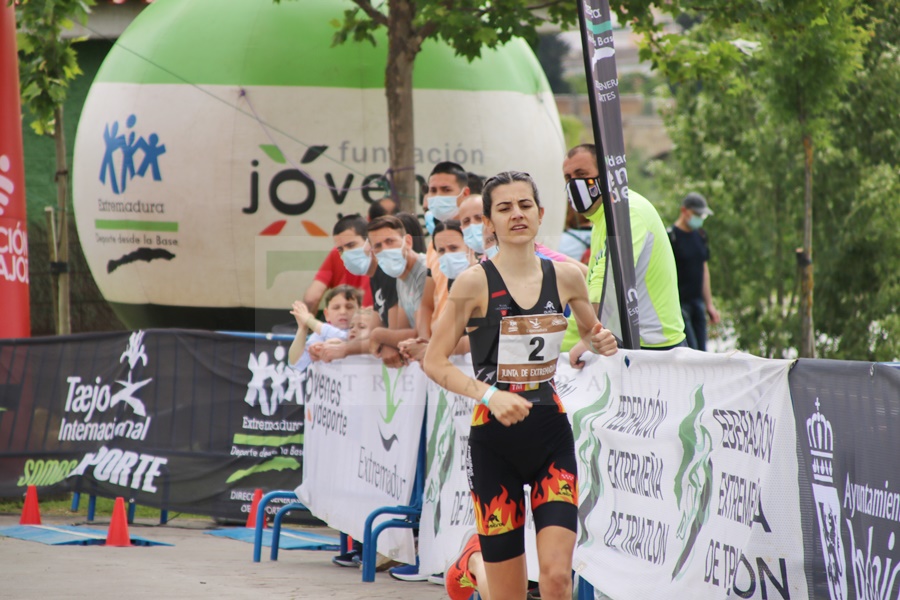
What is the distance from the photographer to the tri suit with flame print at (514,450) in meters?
5.12

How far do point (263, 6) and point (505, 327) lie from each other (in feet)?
31.4

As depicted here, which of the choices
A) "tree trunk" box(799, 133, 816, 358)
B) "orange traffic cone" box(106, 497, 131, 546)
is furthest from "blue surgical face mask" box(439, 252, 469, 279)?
"tree trunk" box(799, 133, 816, 358)

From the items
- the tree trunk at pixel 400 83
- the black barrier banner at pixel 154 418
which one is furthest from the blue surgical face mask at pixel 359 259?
the tree trunk at pixel 400 83

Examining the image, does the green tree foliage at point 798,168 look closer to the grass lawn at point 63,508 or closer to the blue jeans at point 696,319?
the blue jeans at point 696,319

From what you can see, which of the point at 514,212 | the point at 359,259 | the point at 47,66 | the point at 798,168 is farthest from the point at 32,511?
the point at 798,168

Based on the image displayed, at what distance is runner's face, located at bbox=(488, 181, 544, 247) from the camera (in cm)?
518

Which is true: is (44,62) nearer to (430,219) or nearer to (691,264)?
(430,219)

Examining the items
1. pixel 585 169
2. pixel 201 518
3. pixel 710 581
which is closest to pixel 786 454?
pixel 710 581

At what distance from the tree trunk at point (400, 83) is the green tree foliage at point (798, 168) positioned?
2426mm

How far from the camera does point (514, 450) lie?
514cm

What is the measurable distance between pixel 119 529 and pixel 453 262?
380 cm

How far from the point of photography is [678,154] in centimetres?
2033

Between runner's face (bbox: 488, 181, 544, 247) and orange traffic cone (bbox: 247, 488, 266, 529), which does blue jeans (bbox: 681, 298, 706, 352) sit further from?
runner's face (bbox: 488, 181, 544, 247)

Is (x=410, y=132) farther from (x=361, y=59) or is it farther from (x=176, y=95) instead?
(x=176, y=95)
